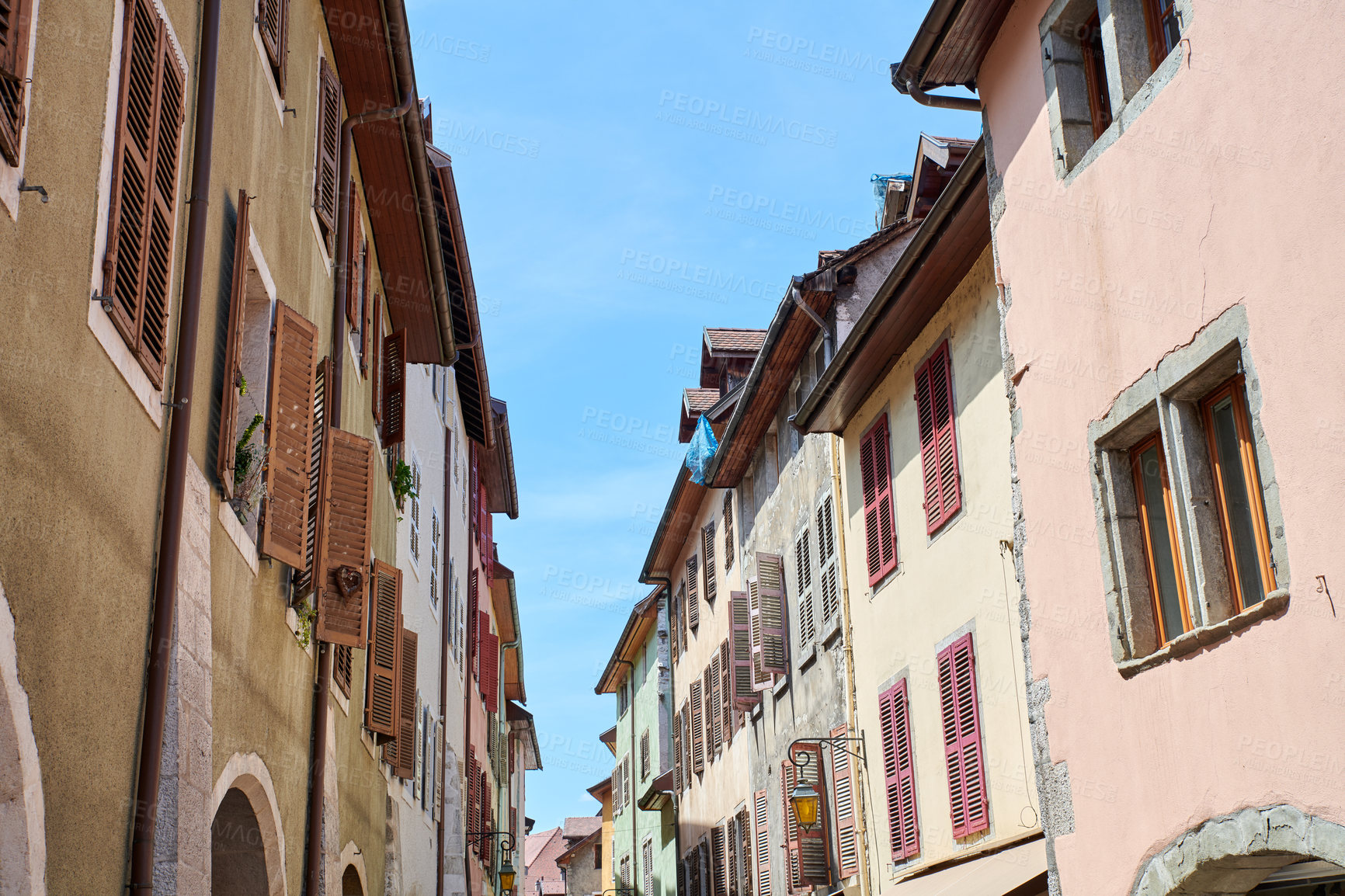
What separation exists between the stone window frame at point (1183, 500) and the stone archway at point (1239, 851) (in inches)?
35.7

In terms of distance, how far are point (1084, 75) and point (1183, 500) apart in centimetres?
315

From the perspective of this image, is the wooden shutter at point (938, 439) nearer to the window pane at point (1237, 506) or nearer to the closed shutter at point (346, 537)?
the window pane at point (1237, 506)

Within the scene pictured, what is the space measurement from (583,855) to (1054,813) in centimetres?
5337

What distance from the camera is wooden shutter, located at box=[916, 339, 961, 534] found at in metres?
12.1

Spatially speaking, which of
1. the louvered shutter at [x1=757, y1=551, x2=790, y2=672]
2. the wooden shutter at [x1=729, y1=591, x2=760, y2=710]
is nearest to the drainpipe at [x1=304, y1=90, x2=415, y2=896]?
the louvered shutter at [x1=757, y1=551, x2=790, y2=672]

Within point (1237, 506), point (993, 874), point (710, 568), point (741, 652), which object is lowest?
point (993, 874)

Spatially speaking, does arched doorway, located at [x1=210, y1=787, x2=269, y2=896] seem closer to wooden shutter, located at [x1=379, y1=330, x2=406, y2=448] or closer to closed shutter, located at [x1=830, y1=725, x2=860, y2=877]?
→ wooden shutter, located at [x1=379, y1=330, x2=406, y2=448]

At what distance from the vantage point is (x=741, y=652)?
66.4 ft

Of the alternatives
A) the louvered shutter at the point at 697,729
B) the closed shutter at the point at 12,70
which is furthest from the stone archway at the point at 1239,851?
the louvered shutter at the point at 697,729

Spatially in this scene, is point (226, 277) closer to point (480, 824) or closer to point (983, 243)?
point (983, 243)

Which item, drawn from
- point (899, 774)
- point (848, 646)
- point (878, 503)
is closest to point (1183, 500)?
point (899, 774)

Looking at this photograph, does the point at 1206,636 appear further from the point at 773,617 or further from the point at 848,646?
the point at 773,617

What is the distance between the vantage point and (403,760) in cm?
1505

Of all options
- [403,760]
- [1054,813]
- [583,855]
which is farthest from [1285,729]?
[583,855]
